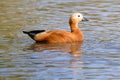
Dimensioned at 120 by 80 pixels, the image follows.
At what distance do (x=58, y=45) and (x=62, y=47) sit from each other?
0.38 metres

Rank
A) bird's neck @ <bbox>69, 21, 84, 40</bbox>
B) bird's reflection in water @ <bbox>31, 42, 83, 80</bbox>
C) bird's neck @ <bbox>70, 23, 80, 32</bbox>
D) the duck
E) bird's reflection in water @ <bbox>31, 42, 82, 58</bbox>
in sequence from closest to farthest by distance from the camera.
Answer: bird's reflection in water @ <bbox>31, 42, 83, 80</bbox>
bird's reflection in water @ <bbox>31, 42, 82, 58</bbox>
the duck
bird's neck @ <bbox>69, 21, 84, 40</bbox>
bird's neck @ <bbox>70, 23, 80, 32</bbox>

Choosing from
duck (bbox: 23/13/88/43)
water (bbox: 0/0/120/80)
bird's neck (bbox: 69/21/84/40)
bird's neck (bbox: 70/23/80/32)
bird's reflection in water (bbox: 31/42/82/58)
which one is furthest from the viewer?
bird's neck (bbox: 70/23/80/32)

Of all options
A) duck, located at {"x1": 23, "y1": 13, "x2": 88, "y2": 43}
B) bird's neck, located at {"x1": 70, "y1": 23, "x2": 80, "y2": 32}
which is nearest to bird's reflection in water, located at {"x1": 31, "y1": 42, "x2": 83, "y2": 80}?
duck, located at {"x1": 23, "y1": 13, "x2": 88, "y2": 43}

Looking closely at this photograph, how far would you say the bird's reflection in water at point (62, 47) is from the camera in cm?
1397

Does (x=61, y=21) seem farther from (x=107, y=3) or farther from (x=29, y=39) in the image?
(x=107, y=3)

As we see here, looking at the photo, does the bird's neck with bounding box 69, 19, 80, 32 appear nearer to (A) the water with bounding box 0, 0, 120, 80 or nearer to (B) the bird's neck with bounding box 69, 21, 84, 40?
(B) the bird's neck with bounding box 69, 21, 84, 40

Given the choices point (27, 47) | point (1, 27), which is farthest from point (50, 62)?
point (1, 27)

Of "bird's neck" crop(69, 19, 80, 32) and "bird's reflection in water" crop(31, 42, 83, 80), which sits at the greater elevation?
"bird's neck" crop(69, 19, 80, 32)

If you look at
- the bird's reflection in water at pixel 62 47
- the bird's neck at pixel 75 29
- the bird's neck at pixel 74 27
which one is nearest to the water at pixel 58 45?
the bird's reflection in water at pixel 62 47

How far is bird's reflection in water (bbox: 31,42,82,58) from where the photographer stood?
1397 cm

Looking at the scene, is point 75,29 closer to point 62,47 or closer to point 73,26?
point 73,26

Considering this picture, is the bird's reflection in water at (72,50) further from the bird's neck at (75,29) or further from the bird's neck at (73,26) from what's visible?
the bird's neck at (73,26)

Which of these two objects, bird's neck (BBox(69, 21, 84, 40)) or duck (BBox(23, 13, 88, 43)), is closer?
duck (BBox(23, 13, 88, 43))

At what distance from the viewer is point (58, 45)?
15.0 metres
